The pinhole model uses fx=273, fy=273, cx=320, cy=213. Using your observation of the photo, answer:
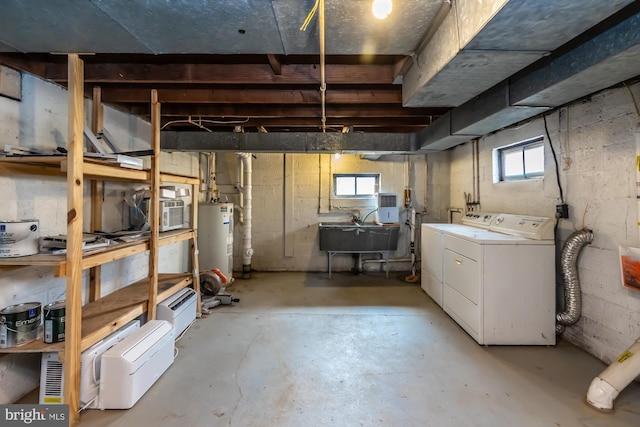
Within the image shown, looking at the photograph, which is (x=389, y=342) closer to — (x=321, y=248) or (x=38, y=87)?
(x=321, y=248)

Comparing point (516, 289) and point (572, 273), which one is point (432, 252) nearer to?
point (516, 289)

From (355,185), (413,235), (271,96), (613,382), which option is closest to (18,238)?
(271,96)

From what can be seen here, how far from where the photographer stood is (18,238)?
61.1 inches

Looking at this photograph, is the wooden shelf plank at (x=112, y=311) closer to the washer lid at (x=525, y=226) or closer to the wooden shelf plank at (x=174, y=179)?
the wooden shelf plank at (x=174, y=179)

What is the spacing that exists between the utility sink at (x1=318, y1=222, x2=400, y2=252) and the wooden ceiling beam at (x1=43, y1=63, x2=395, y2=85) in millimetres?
2511

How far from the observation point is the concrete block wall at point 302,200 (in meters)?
4.75

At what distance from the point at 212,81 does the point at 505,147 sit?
330 centimetres

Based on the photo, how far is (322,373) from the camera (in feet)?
6.68

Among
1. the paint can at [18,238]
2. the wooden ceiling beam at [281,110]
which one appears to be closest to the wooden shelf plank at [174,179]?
the wooden ceiling beam at [281,110]

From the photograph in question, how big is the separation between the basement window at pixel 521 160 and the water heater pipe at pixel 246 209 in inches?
141

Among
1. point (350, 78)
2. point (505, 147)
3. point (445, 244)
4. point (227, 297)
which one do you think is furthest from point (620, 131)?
point (227, 297)

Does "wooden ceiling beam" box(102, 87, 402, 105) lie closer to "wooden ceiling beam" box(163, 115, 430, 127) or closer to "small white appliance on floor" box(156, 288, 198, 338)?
"wooden ceiling beam" box(163, 115, 430, 127)

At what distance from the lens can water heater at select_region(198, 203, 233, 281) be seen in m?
4.08

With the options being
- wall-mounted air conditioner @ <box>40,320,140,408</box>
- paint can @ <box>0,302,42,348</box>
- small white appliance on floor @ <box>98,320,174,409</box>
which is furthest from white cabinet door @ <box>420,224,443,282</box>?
paint can @ <box>0,302,42,348</box>
